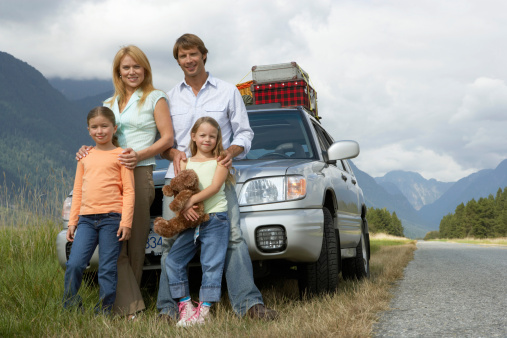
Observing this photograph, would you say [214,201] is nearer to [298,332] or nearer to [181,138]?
[181,138]

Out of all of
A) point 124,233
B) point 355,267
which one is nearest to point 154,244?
point 124,233

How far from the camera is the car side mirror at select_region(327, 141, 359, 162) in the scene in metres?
4.21

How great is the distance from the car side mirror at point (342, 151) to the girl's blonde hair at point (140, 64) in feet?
5.18

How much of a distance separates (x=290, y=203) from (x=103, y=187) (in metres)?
1.28

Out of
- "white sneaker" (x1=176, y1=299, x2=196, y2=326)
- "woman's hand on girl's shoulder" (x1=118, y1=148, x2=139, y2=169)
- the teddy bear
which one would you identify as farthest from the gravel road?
"woman's hand on girl's shoulder" (x1=118, y1=148, x2=139, y2=169)

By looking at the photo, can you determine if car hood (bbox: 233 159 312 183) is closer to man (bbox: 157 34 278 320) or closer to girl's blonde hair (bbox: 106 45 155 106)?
man (bbox: 157 34 278 320)

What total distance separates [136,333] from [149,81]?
183 centimetres

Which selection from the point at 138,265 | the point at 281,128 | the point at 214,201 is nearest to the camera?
the point at 214,201

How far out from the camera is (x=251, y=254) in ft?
11.2

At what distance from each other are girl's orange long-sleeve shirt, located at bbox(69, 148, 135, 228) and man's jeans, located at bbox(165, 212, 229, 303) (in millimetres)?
378

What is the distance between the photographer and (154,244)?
3.68 metres

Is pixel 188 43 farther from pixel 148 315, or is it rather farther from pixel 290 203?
pixel 148 315

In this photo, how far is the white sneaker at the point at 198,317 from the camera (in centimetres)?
308

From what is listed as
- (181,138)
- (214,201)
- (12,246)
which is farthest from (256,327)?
(12,246)
